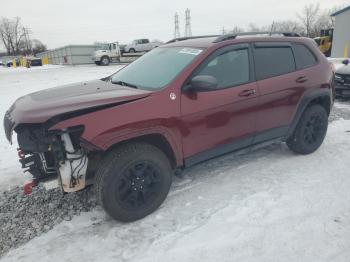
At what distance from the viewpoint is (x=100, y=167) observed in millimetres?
3037

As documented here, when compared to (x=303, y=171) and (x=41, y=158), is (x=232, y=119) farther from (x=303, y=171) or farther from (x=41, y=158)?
(x=41, y=158)

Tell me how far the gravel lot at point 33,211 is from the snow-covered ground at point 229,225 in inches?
5.3

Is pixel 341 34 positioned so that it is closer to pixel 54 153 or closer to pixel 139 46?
pixel 139 46

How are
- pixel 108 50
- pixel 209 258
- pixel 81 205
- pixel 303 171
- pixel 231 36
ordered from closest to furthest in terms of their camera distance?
pixel 209 258 → pixel 81 205 → pixel 231 36 → pixel 303 171 → pixel 108 50

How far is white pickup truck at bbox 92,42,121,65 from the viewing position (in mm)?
30984

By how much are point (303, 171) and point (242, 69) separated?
1.65 m

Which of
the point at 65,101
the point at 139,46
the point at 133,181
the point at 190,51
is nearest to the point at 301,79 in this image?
the point at 190,51

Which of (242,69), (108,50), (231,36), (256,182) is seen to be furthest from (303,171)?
(108,50)

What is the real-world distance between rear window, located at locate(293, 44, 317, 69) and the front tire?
2.52 metres

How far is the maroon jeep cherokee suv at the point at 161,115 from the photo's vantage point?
293 centimetres

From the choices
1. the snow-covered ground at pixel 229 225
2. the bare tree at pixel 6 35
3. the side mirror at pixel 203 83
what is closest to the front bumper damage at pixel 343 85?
the snow-covered ground at pixel 229 225

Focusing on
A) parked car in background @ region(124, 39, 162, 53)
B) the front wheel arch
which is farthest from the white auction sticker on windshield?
parked car in background @ region(124, 39, 162, 53)

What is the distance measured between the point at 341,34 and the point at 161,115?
96.6 feet

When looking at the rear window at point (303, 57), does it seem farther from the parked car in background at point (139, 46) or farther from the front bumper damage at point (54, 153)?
the parked car in background at point (139, 46)
